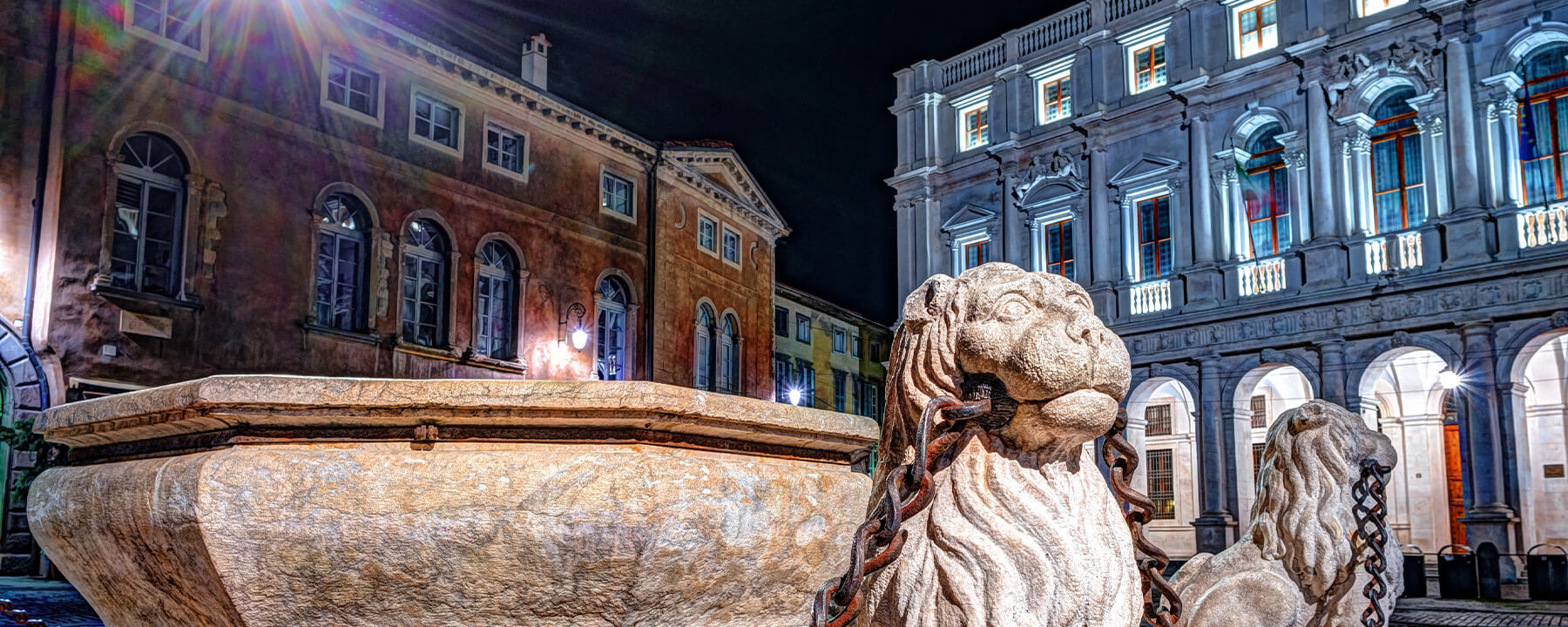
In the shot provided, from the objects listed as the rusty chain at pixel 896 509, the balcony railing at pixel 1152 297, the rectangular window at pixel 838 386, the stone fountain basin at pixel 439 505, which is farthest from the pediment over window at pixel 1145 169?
the rusty chain at pixel 896 509

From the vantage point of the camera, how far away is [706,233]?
23.7 meters

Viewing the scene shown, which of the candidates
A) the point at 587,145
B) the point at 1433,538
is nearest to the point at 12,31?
the point at 587,145

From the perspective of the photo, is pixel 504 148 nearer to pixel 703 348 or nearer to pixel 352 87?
pixel 352 87

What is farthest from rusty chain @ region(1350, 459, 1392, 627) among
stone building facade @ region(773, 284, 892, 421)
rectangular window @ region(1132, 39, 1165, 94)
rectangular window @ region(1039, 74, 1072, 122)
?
stone building facade @ region(773, 284, 892, 421)

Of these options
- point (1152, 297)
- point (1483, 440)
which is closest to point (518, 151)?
point (1152, 297)

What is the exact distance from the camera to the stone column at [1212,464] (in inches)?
724

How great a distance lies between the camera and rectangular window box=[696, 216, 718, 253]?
23203 millimetres

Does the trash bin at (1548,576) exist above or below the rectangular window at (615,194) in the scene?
below

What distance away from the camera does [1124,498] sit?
2.12 meters

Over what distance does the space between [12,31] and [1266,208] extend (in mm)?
19357

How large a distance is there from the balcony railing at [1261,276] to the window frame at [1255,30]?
3.96 metres

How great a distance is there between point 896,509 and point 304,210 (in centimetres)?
1458

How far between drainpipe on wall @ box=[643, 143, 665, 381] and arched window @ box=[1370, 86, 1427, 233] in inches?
521

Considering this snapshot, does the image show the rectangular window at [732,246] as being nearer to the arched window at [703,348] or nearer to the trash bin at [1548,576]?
the arched window at [703,348]
